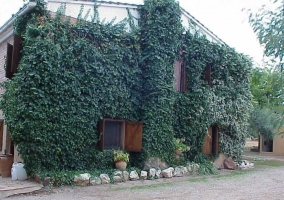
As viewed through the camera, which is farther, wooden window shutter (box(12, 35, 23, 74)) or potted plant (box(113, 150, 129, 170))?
potted plant (box(113, 150, 129, 170))

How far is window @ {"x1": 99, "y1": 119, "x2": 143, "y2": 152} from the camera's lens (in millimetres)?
13031

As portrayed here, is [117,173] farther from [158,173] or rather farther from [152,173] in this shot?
[158,173]

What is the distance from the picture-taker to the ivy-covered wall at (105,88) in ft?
36.3

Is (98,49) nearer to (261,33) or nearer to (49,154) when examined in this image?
(49,154)

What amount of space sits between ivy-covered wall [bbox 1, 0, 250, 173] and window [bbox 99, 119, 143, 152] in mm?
302

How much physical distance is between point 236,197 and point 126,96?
17.5ft

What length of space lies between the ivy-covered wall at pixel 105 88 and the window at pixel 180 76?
0.22 meters

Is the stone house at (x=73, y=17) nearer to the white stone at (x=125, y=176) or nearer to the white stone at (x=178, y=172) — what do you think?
the white stone at (x=125, y=176)

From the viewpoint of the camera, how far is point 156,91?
13.5m

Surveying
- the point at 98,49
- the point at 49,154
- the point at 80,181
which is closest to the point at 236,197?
the point at 80,181

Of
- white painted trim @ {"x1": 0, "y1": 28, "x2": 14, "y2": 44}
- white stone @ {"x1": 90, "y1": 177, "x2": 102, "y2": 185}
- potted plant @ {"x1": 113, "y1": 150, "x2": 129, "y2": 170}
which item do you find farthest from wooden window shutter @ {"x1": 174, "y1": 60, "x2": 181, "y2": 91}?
white painted trim @ {"x1": 0, "y1": 28, "x2": 14, "y2": 44}

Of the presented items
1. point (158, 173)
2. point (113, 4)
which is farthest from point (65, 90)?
point (158, 173)

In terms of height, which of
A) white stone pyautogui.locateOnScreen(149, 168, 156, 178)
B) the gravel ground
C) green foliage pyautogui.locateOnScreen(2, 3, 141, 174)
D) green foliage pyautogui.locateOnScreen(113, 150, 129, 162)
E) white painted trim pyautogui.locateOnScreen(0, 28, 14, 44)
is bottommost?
the gravel ground

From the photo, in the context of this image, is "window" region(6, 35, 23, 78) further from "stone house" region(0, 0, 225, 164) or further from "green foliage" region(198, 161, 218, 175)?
"green foliage" region(198, 161, 218, 175)
